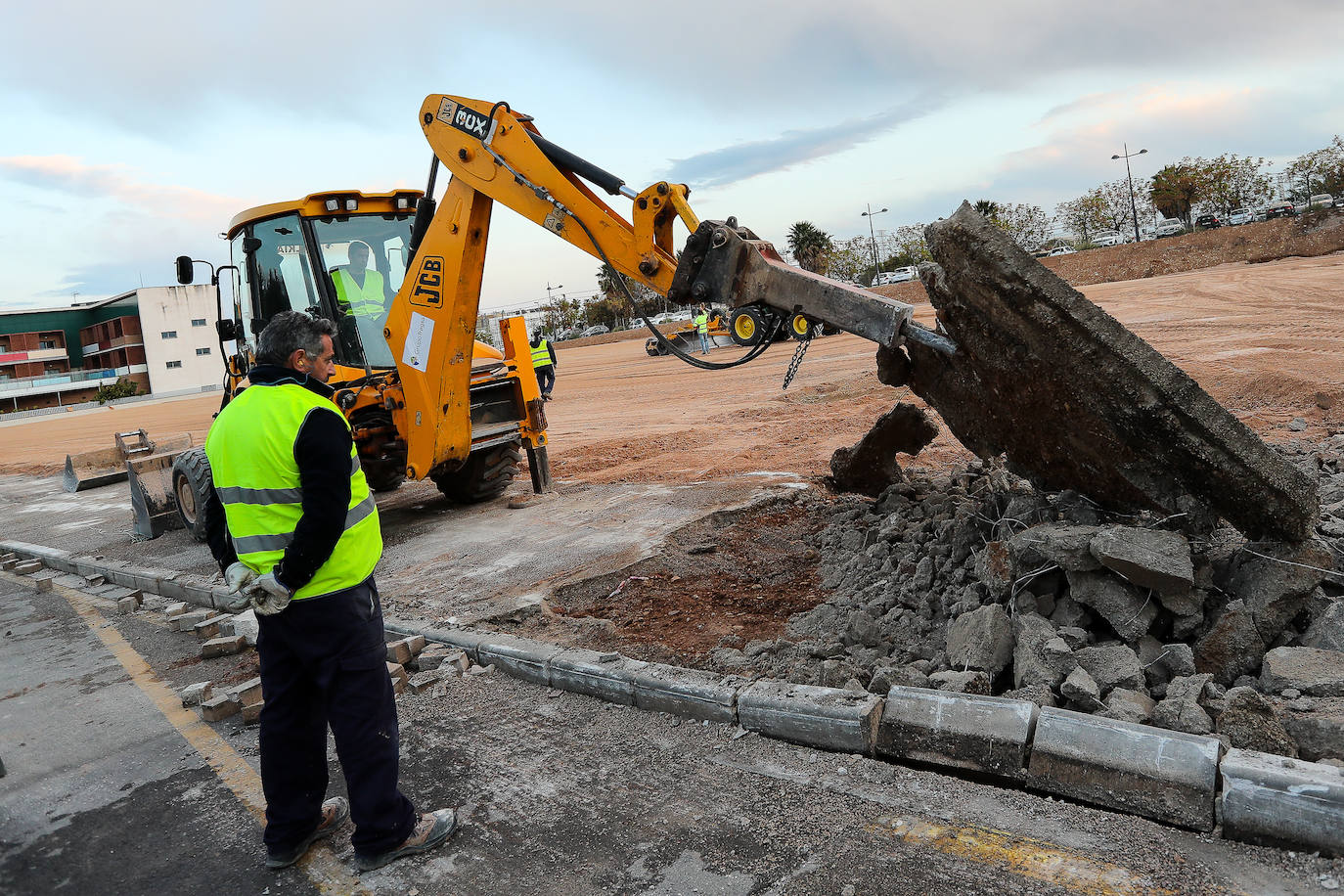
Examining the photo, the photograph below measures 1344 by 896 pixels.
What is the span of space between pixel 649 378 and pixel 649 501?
1731 centimetres

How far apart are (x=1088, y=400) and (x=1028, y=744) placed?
1.82 meters

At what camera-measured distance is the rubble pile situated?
3.30 meters

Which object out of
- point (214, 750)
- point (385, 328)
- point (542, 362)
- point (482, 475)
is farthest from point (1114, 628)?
point (542, 362)

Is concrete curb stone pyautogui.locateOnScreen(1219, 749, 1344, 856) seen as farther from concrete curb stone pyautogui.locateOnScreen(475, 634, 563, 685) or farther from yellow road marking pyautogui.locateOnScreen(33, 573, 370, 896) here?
concrete curb stone pyautogui.locateOnScreen(475, 634, 563, 685)

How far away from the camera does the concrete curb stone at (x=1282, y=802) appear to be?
2609 mm

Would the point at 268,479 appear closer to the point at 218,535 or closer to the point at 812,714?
the point at 218,535

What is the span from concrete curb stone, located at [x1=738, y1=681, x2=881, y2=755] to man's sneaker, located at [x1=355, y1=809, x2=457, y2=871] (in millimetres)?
1321

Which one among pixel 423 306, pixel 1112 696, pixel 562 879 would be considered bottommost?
pixel 562 879

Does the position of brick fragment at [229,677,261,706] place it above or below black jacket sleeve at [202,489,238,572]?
below

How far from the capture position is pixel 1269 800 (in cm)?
271

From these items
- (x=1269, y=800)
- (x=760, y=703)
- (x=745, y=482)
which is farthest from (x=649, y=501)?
(x=1269, y=800)

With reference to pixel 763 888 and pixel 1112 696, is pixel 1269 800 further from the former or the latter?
pixel 763 888

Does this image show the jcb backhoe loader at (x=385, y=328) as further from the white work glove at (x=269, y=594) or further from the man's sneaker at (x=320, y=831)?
the white work glove at (x=269, y=594)

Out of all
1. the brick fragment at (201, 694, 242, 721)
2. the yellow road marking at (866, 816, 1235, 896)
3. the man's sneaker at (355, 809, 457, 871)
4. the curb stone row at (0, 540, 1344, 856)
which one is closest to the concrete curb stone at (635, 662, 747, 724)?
the curb stone row at (0, 540, 1344, 856)
